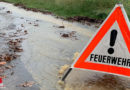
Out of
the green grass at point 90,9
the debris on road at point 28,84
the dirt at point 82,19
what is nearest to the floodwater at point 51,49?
the debris on road at point 28,84

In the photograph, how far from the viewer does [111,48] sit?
14.7 feet

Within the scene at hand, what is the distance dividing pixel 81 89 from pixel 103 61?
1.23m

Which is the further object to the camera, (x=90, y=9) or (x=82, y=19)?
(x=90, y=9)

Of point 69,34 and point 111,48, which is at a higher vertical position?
point 111,48

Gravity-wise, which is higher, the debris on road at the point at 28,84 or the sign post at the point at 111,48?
the sign post at the point at 111,48

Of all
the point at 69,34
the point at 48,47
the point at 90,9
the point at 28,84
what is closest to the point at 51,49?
the point at 48,47

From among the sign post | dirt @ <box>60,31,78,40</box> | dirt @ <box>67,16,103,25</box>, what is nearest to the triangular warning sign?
the sign post

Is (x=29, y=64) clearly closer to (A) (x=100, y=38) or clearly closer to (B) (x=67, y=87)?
(B) (x=67, y=87)

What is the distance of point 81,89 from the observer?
534 cm

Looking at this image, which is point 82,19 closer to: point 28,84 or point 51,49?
point 51,49

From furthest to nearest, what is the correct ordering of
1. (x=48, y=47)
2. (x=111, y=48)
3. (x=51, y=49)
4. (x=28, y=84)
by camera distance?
(x=48, y=47) → (x=51, y=49) → (x=28, y=84) → (x=111, y=48)

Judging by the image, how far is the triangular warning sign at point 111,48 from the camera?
4.24 metres

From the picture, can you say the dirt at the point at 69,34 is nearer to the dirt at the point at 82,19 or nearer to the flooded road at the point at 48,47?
the flooded road at the point at 48,47

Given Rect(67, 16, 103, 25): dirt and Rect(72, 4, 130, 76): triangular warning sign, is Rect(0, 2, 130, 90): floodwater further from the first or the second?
Rect(72, 4, 130, 76): triangular warning sign
